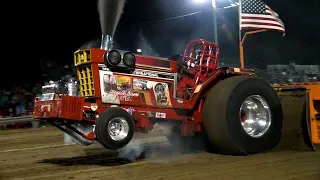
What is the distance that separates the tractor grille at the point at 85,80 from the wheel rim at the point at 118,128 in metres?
0.63

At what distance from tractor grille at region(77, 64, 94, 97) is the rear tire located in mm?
592

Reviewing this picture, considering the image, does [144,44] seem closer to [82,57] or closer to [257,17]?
[257,17]

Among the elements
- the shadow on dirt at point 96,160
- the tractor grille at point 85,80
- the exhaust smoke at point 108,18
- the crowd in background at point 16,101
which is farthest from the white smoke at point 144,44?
the tractor grille at point 85,80

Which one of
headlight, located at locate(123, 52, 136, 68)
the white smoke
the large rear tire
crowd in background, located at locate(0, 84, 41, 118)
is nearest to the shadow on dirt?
the large rear tire

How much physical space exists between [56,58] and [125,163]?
20365 mm

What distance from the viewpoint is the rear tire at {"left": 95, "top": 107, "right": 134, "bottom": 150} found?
6.34 metres

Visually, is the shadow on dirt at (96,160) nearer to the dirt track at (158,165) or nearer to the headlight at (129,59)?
the dirt track at (158,165)

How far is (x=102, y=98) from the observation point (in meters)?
6.77

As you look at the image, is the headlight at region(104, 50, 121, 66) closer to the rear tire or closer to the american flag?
the rear tire

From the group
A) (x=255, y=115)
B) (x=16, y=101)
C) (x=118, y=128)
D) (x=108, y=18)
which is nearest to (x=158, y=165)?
(x=118, y=128)

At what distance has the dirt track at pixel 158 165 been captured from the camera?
598 centimetres

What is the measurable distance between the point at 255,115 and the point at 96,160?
284 cm

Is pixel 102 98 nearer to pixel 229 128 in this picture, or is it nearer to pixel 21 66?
pixel 229 128

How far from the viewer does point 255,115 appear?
7.99 meters
